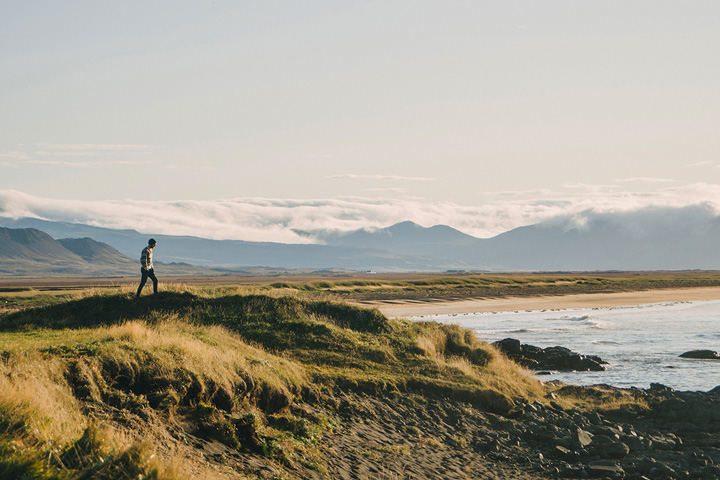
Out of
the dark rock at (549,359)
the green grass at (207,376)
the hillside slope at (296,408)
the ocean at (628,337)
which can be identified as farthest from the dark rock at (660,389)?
the dark rock at (549,359)

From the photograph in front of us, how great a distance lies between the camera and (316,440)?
43.3 ft

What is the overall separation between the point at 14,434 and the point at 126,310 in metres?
16.9

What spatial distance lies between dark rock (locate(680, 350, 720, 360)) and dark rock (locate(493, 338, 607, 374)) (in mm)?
5797

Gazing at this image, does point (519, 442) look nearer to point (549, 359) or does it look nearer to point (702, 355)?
point (549, 359)

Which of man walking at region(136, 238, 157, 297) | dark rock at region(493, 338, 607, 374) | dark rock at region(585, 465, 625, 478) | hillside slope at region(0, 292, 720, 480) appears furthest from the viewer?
dark rock at region(493, 338, 607, 374)

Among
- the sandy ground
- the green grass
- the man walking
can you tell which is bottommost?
the sandy ground

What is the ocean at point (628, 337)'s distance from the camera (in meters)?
27.7

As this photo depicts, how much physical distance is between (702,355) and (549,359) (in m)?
8.79

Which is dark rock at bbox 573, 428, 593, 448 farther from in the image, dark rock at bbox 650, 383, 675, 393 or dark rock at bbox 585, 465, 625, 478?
dark rock at bbox 650, 383, 675, 393

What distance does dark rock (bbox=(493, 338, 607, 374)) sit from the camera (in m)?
30.0

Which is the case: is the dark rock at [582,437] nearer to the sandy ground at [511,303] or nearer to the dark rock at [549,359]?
the dark rock at [549,359]

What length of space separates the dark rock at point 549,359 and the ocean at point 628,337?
3.08 ft

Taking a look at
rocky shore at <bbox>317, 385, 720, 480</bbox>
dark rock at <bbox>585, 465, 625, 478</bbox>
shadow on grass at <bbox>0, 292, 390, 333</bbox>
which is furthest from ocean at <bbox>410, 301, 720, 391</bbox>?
dark rock at <bbox>585, 465, 625, 478</bbox>

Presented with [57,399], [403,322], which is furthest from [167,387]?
[403,322]
